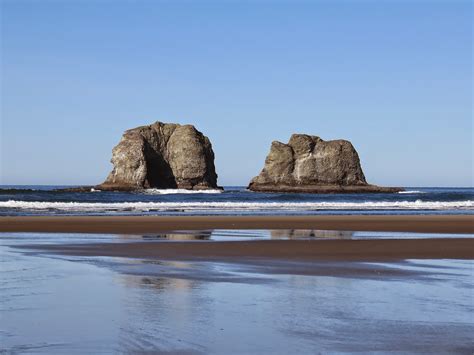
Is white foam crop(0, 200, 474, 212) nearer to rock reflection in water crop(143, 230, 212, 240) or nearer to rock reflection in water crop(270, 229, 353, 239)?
rock reflection in water crop(270, 229, 353, 239)

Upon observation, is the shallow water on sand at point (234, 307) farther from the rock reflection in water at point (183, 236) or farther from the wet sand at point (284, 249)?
the rock reflection in water at point (183, 236)

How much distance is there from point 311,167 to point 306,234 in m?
105

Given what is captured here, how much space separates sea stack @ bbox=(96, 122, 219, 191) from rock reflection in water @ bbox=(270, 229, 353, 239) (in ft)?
→ 279

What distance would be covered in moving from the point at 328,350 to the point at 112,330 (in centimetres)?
224

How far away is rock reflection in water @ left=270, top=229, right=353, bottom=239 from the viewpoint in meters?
21.1

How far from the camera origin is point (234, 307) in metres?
8.36

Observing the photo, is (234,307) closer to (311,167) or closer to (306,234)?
(306,234)

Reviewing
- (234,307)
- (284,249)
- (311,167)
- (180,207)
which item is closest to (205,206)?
(180,207)

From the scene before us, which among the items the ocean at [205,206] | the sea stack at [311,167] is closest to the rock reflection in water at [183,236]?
the ocean at [205,206]

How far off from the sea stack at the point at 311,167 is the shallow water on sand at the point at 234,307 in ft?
365

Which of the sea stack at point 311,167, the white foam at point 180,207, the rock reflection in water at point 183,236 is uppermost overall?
the sea stack at point 311,167

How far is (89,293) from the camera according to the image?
9.45 m

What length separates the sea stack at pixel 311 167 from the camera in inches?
4934

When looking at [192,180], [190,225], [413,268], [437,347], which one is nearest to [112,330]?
[437,347]
